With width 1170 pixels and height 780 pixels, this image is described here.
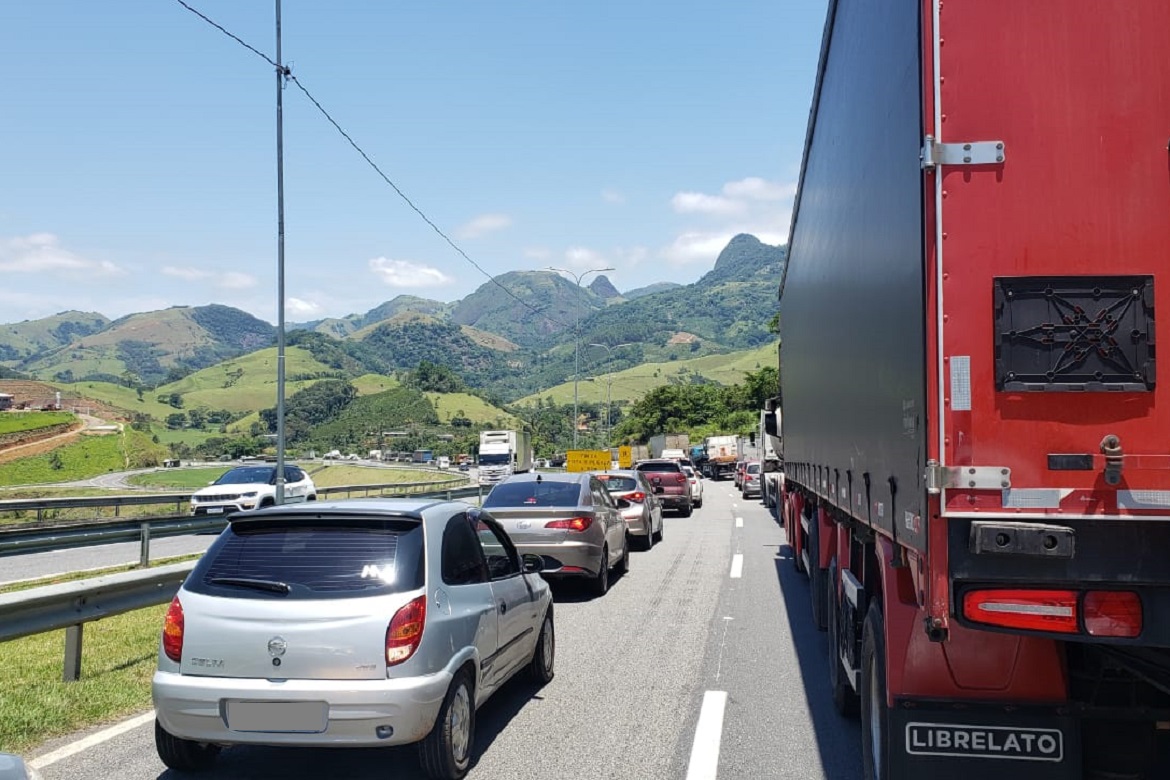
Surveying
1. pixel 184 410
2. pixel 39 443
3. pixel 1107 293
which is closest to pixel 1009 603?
pixel 1107 293

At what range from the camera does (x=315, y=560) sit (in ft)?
18.5

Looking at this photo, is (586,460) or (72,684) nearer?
(72,684)

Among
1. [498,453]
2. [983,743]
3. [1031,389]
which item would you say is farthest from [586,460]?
[1031,389]

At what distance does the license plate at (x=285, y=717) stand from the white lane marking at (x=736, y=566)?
35.0 feet

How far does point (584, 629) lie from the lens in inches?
428

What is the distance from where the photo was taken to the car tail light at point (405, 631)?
17.4ft

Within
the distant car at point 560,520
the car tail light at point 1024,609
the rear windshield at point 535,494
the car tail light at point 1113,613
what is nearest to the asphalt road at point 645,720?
the distant car at point 560,520

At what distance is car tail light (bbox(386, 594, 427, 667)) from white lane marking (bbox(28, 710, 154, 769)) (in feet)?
7.32

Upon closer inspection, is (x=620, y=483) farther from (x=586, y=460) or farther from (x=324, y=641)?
(x=586, y=460)

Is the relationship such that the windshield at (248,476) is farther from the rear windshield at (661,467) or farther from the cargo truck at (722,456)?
the cargo truck at (722,456)

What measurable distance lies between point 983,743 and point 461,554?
3262mm

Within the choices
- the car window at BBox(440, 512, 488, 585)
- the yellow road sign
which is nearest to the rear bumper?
the car window at BBox(440, 512, 488, 585)

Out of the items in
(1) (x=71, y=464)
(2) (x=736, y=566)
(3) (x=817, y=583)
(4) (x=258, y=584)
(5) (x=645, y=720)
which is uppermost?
(4) (x=258, y=584)

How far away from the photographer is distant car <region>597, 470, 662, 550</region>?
19.4 meters
